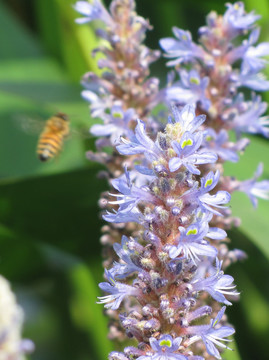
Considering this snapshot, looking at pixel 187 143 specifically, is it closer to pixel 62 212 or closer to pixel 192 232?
pixel 192 232

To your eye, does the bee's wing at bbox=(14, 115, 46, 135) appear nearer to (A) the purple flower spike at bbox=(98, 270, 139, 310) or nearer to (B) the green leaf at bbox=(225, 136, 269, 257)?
(B) the green leaf at bbox=(225, 136, 269, 257)

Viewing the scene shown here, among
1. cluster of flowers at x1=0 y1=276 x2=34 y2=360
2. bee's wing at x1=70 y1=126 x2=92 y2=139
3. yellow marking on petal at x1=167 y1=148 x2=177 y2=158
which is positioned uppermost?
bee's wing at x1=70 y1=126 x2=92 y2=139

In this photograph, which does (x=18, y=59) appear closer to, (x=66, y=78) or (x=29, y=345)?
(x=66, y=78)

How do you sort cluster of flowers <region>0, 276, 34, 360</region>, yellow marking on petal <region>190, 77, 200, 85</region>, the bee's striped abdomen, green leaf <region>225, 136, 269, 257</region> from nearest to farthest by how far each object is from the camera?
1. cluster of flowers <region>0, 276, 34, 360</region>
2. yellow marking on petal <region>190, 77, 200, 85</region>
3. green leaf <region>225, 136, 269, 257</region>
4. the bee's striped abdomen

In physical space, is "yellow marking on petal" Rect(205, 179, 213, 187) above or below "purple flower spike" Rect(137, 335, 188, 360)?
above

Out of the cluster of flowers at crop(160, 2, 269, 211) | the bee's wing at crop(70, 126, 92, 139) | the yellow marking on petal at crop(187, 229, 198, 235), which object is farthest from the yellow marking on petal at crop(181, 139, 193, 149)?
the bee's wing at crop(70, 126, 92, 139)

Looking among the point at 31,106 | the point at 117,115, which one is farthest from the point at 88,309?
the point at 117,115

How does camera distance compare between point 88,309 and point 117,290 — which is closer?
point 117,290

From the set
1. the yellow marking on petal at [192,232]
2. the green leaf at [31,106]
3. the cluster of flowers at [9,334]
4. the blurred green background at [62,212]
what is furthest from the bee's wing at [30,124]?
the yellow marking on petal at [192,232]
